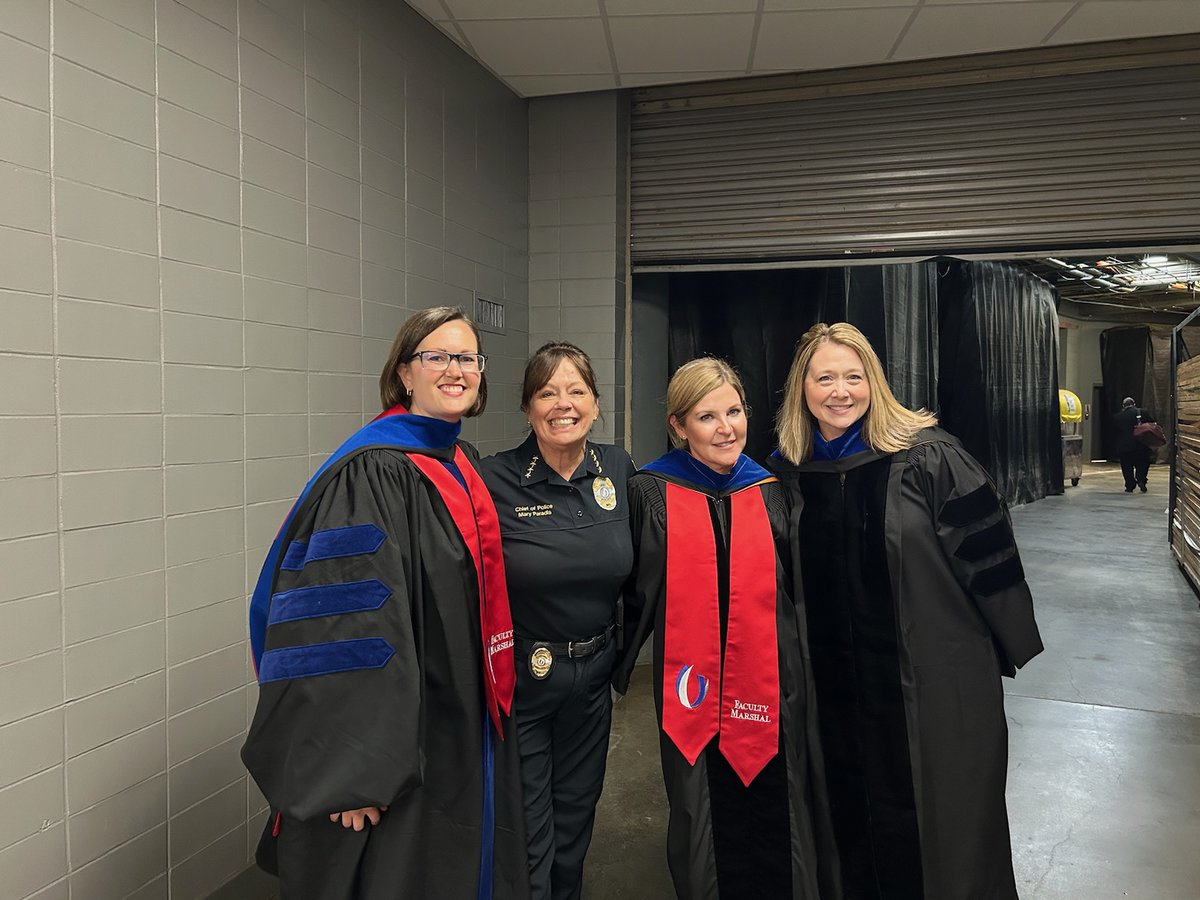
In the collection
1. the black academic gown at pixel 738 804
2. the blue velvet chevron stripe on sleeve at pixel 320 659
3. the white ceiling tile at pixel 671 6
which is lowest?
the black academic gown at pixel 738 804

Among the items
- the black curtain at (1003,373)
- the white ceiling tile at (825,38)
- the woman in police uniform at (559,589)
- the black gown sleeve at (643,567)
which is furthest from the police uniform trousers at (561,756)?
the black curtain at (1003,373)

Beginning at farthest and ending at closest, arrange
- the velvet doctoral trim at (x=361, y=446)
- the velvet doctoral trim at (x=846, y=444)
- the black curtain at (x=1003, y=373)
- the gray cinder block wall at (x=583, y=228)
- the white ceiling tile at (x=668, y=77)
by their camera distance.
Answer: the black curtain at (x=1003, y=373) < the gray cinder block wall at (x=583, y=228) < the white ceiling tile at (x=668, y=77) < the velvet doctoral trim at (x=846, y=444) < the velvet doctoral trim at (x=361, y=446)

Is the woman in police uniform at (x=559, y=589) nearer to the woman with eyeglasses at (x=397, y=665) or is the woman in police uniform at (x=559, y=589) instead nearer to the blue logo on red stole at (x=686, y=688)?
the woman with eyeglasses at (x=397, y=665)

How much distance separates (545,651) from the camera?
5.58 feet

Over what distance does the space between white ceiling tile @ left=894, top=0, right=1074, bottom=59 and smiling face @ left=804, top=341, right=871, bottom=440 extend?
5.66ft

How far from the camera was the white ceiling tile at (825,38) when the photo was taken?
2.80 m

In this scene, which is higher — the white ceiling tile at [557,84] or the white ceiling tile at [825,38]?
the white ceiling tile at [557,84]

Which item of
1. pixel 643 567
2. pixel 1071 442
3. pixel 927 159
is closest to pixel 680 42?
pixel 927 159

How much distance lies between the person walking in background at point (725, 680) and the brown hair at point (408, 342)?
63 centimetres

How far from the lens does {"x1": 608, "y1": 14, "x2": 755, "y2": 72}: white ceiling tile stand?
2834mm

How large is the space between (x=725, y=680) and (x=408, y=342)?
3.71ft

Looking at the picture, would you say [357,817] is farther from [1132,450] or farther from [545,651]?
[1132,450]

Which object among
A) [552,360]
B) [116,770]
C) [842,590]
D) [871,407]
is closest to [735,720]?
[842,590]

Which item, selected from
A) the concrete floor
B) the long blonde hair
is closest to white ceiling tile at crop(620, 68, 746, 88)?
the long blonde hair
